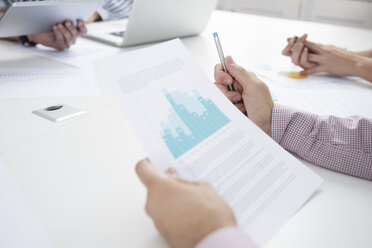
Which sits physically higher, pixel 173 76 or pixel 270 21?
pixel 173 76

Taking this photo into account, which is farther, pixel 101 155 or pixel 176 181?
pixel 101 155

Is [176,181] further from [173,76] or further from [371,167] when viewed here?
[371,167]

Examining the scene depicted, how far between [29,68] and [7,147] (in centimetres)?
44

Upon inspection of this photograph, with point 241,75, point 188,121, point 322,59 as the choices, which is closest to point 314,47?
point 322,59

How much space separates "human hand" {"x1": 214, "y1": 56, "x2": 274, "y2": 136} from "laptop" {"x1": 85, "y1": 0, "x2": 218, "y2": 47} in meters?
0.55

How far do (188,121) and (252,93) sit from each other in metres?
0.23

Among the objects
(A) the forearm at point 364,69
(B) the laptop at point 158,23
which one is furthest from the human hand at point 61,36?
(A) the forearm at point 364,69

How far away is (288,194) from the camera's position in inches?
18.6

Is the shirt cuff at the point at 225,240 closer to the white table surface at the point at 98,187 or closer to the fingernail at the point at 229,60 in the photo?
the white table surface at the point at 98,187

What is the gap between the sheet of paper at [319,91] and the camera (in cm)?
78

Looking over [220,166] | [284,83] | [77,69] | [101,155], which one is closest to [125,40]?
[77,69]

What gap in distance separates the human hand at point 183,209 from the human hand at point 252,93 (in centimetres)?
30

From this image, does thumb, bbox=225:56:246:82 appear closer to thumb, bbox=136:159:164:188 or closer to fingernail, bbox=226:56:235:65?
fingernail, bbox=226:56:235:65

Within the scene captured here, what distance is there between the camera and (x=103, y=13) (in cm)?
158
